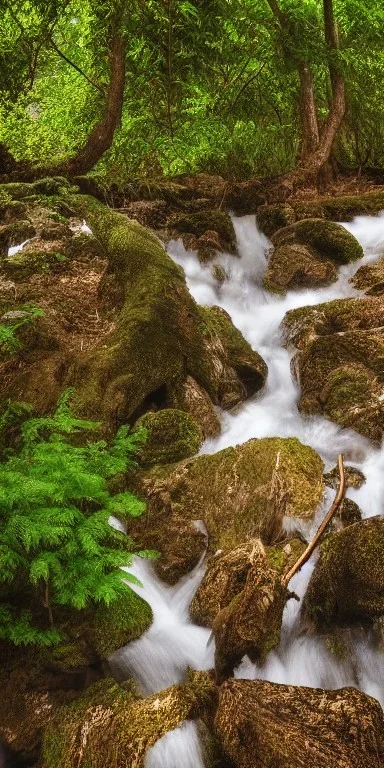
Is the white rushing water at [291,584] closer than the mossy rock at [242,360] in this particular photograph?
Yes

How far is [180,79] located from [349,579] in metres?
10.2

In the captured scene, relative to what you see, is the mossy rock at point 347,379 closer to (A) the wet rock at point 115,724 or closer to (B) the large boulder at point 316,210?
(A) the wet rock at point 115,724

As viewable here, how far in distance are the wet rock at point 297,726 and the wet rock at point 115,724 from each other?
0.27 metres

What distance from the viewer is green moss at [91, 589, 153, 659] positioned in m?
3.52

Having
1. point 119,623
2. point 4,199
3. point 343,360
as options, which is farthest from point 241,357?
point 4,199

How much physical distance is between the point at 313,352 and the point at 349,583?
3911 millimetres

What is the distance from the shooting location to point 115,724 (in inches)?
118

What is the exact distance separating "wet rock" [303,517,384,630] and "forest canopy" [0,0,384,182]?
8.93 metres

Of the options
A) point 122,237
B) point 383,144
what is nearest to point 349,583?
point 122,237

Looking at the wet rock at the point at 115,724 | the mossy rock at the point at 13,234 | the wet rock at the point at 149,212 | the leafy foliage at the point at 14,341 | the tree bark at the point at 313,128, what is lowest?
the wet rock at the point at 115,724

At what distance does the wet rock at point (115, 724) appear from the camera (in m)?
2.88

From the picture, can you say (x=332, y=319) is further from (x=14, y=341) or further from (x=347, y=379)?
(x=14, y=341)

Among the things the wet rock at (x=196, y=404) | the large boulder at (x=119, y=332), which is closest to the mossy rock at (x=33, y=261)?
the large boulder at (x=119, y=332)

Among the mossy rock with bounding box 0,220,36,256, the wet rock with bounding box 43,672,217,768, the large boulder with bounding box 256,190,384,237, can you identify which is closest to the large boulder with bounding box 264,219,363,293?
the large boulder with bounding box 256,190,384,237
